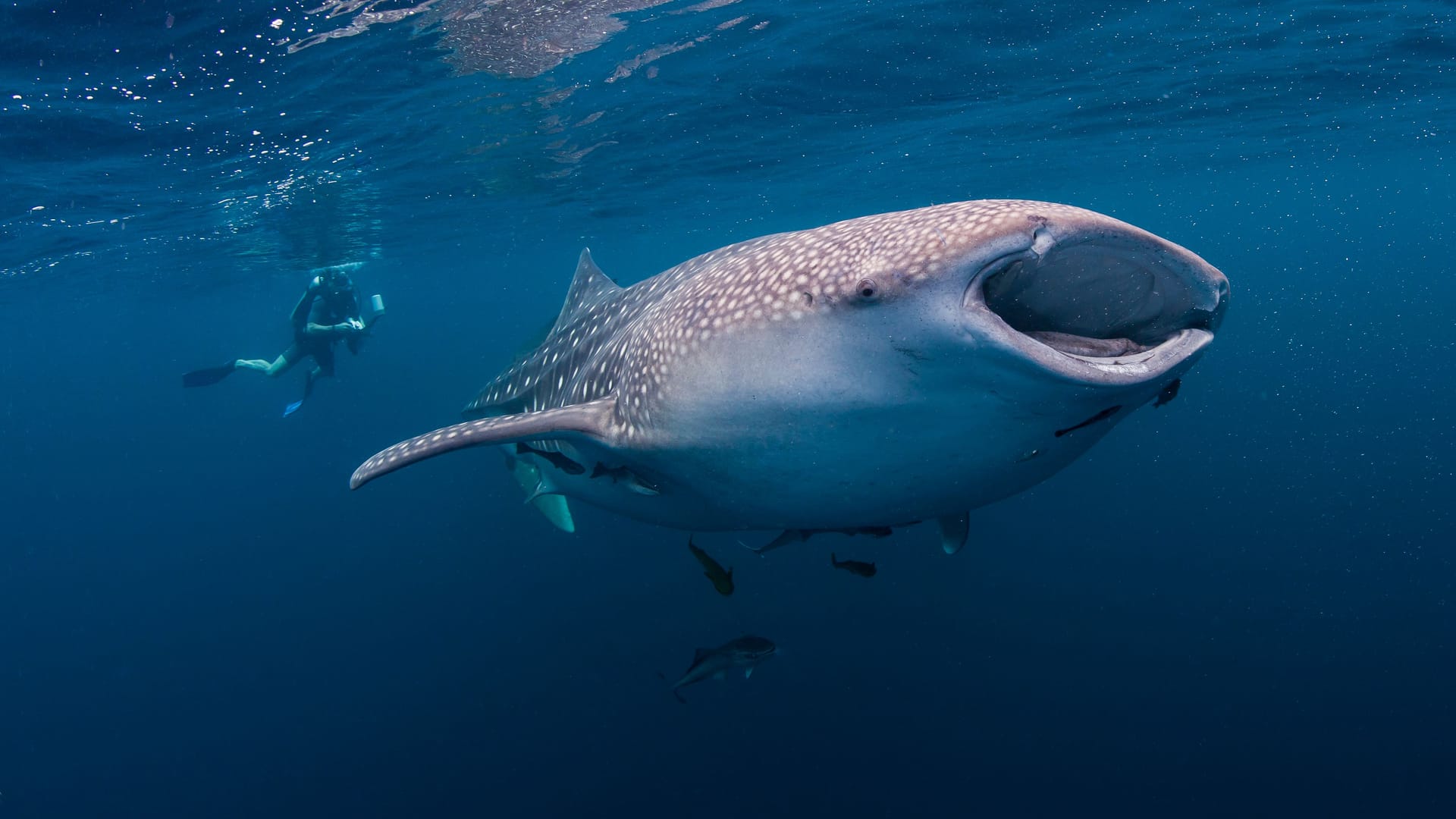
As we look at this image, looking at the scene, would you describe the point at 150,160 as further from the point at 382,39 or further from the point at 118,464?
the point at 118,464

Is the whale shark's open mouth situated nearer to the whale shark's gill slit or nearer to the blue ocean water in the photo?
the whale shark's gill slit

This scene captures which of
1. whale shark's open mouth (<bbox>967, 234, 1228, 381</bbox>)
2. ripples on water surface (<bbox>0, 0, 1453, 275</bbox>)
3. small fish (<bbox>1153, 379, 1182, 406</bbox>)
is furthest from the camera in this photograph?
ripples on water surface (<bbox>0, 0, 1453, 275</bbox>)

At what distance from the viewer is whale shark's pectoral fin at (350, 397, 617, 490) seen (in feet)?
11.0

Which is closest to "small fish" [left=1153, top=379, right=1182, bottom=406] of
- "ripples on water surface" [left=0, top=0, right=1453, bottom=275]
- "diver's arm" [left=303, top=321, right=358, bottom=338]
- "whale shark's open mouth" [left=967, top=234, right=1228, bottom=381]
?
"whale shark's open mouth" [left=967, top=234, right=1228, bottom=381]

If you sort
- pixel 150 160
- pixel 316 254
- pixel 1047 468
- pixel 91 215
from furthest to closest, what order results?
1. pixel 316 254
2. pixel 91 215
3. pixel 150 160
4. pixel 1047 468

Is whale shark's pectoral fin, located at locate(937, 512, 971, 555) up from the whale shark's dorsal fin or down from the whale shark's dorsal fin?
down

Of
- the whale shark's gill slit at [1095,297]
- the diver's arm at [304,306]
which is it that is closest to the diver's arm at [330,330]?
the diver's arm at [304,306]

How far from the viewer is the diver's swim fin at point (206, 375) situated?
56.5 feet

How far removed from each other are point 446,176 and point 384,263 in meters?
20.9

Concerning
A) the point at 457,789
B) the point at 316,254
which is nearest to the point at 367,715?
the point at 457,789

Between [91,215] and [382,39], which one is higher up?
[382,39]

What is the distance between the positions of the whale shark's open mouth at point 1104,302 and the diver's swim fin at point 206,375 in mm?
19945

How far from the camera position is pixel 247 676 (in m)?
11.2

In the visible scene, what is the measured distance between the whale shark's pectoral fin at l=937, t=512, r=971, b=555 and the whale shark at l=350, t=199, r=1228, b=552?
0.5 inches
